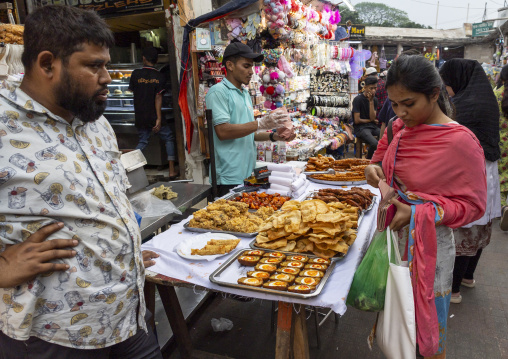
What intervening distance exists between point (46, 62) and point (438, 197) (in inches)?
68.0

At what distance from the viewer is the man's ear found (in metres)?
1.20

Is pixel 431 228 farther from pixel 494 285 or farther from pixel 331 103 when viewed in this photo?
pixel 331 103

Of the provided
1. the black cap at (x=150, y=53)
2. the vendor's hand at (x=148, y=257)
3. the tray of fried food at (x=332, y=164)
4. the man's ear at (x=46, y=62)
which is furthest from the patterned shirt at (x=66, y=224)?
the black cap at (x=150, y=53)

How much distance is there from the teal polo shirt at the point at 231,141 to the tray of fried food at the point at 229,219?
34.4 inches

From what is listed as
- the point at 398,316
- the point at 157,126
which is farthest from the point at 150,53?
the point at 398,316

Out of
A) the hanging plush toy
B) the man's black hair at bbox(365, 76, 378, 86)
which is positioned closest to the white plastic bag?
the hanging plush toy

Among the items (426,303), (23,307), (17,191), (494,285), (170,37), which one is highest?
(170,37)

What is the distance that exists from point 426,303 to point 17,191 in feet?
5.69

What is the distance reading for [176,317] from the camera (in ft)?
7.79

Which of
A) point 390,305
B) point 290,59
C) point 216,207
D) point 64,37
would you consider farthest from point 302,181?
point 290,59

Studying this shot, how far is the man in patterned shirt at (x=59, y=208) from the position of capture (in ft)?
3.83

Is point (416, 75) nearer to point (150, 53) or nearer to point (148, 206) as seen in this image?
point (148, 206)

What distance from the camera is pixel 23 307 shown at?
1.18 metres

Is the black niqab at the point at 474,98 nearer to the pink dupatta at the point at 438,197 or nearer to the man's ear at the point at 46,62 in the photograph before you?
the pink dupatta at the point at 438,197
